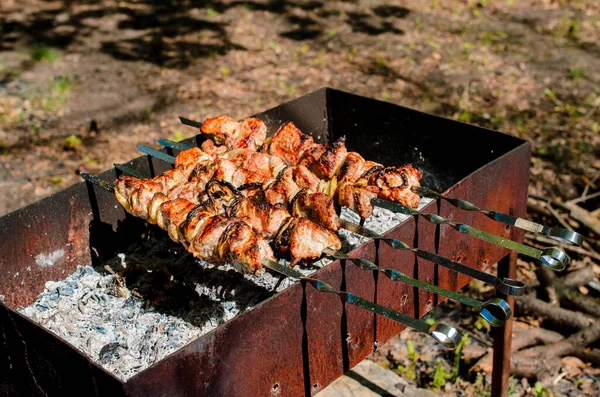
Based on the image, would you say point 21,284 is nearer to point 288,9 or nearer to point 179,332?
point 179,332

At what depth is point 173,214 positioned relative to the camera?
9.47ft

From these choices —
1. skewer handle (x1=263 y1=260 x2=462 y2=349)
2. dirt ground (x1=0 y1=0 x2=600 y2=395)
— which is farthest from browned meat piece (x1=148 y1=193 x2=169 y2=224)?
dirt ground (x1=0 y1=0 x2=600 y2=395)

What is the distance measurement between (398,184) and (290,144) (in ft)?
2.49

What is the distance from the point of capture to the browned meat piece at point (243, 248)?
2.54m

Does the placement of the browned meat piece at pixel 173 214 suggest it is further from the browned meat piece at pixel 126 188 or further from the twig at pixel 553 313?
the twig at pixel 553 313

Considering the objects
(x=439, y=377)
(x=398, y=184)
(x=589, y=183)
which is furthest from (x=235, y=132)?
(x=589, y=183)

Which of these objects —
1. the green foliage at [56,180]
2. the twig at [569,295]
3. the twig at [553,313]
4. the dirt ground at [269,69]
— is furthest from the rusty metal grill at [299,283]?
the green foliage at [56,180]

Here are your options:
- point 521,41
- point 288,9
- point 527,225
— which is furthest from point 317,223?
point 288,9

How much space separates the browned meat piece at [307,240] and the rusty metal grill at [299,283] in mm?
134

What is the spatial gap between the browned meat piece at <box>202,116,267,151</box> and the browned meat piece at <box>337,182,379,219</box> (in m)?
0.77

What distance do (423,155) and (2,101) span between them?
569 cm

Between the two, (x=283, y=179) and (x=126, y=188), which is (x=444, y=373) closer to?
(x=283, y=179)

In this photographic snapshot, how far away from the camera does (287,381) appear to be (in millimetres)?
2596

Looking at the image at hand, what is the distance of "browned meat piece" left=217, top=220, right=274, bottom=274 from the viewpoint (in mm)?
2541
